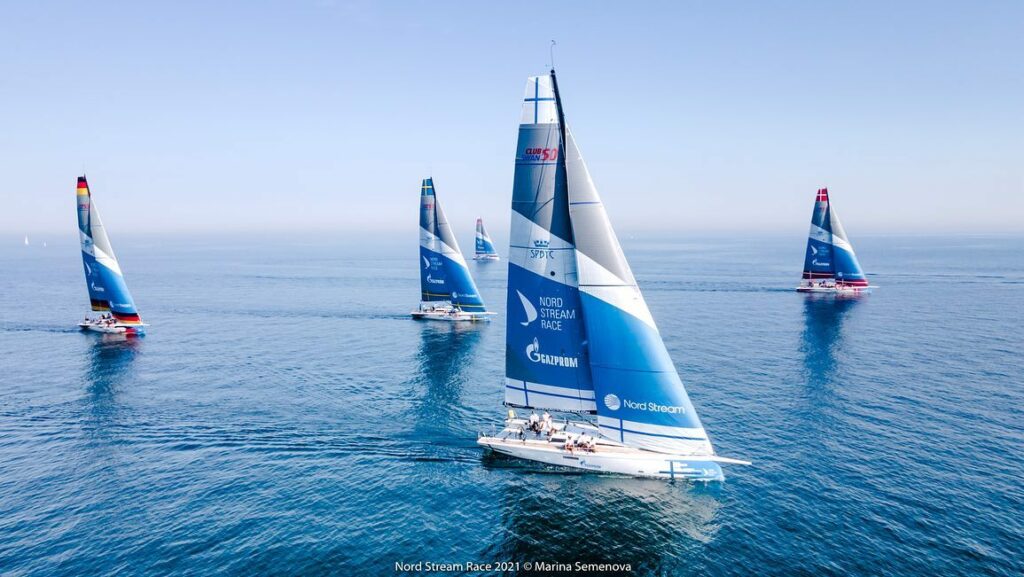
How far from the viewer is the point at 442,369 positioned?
6712cm

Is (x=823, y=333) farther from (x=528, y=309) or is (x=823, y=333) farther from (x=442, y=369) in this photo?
(x=528, y=309)

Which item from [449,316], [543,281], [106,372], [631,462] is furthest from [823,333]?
[106,372]

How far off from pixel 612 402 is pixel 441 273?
6108 centimetres

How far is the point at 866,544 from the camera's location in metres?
31.4

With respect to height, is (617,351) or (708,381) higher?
(617,351)

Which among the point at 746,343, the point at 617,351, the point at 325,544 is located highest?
the point at 617,351

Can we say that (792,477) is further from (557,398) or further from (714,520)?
(557,398)

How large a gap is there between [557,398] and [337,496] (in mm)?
17490

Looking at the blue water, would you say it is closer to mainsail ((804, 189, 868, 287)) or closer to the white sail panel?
the white sail panel

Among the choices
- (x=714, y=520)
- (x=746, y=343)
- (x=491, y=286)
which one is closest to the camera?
(x=714, y=520)

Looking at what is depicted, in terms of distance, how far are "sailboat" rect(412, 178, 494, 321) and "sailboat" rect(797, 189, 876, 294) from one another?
263 ft

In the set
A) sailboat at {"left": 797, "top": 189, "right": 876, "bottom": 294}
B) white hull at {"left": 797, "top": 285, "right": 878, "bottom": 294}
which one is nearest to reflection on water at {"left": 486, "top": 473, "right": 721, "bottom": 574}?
white hull at {"left": 797, "top": 285, "right": 878, "bottom": 294}

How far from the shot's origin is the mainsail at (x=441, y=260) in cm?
9312

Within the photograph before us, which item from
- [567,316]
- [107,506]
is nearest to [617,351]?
[567,316]
